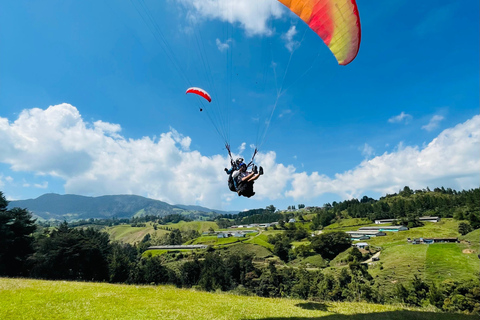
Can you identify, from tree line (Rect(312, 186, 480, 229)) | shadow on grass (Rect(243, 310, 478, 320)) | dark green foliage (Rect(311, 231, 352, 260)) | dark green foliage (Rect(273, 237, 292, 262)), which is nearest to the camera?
shadow on grass (Rect(243, 310, 478, 320))

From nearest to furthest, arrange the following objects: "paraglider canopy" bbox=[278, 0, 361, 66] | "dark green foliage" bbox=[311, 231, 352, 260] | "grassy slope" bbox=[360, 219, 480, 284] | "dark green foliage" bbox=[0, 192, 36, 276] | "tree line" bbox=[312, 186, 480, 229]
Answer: "paraglider canopy" bbox=[278, 0, 361, 66] → "dark green foliage" bbox=[0, 192, 36, 276] → "grassy slope" bbox=[360, 219, 480, 284] → "dark green foliage" bbox=[311, 231, 352, 260] → "tree line" bbox=[312, 186, 480, 229]

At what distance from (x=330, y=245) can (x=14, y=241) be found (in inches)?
4391

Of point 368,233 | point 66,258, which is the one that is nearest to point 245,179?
point 66,258

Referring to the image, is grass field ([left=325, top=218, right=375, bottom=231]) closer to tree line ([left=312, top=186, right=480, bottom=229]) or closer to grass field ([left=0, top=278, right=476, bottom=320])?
tree line ([left=312, top=186, right=480, bottom=229])

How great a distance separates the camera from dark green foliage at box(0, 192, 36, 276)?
113ft

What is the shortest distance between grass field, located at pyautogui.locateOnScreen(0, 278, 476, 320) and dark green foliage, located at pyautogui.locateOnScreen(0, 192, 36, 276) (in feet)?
92.6

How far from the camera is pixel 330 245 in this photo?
11262 centimetres

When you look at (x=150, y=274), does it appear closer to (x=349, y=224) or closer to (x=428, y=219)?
(x=349, y=224)

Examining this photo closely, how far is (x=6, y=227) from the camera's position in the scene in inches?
1364

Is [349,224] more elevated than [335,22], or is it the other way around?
[335,22]

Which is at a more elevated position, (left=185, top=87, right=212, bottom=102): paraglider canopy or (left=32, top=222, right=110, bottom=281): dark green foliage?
(left=185, top=87, right=212, bottom=102): paraglider canopy

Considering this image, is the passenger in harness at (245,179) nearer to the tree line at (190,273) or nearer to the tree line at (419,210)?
the tree line at (190,273)

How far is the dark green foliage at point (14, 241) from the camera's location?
1358 inches

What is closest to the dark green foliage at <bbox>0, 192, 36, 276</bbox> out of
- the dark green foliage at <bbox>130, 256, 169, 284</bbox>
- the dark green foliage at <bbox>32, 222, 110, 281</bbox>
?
the dark green foliage at <bbox>32, 222, 110, 281</bbox>
